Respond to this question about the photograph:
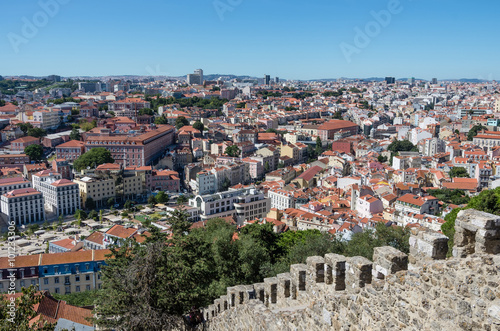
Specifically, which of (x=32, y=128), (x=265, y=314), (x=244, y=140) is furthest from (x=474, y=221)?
(x=32, y=128)

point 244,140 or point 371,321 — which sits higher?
point 371,321

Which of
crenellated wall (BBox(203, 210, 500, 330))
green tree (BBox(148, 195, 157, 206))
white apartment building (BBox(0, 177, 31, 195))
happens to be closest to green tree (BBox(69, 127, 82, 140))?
white apartment building (BBox(0, 177, 31, 195))

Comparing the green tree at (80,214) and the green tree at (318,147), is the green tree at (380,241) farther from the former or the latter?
the green tree at (318,147)

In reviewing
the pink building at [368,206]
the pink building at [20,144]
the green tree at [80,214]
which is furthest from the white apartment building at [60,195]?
the pink building at [368,206]

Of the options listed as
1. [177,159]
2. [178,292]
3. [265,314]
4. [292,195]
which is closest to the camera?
[265,314]

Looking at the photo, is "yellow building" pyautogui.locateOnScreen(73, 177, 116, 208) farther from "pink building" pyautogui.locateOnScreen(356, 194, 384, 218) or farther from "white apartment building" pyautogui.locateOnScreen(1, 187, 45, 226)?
"pink building" pyautogui.locateOnScreen(356, 194, 384, 218)

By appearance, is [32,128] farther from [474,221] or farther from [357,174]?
[474,221]

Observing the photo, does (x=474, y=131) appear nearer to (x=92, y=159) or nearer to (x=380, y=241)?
(x=92, y=159)
